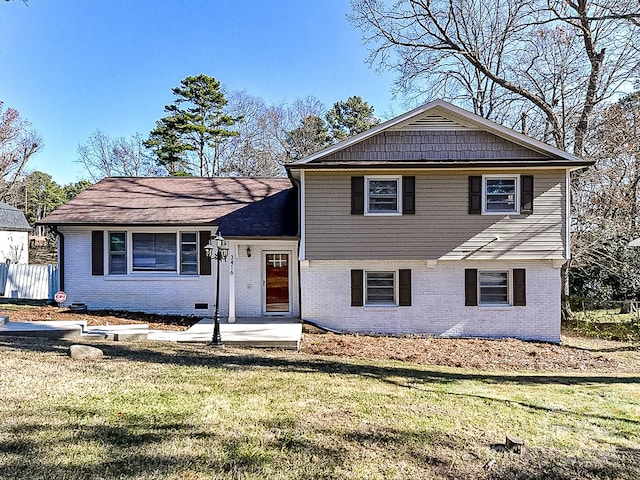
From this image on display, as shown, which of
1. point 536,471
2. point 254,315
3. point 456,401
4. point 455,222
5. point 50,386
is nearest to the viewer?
point 536,471

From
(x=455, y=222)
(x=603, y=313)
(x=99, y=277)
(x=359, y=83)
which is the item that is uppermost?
(x=359, y=83)

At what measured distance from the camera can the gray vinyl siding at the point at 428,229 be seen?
11906mm

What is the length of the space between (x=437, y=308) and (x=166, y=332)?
24.2ft

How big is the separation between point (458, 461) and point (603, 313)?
53.8ft

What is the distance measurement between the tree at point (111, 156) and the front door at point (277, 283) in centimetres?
2547

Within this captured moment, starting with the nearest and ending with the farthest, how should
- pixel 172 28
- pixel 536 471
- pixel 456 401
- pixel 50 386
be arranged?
pixel 536 471, pixel 50 386, pixel 456 401, pixel 172 28

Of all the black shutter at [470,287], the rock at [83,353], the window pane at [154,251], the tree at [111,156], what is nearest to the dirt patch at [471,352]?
the black shutter at [470,287]

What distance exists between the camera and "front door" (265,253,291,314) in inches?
517

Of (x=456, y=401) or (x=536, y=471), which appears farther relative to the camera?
(x=456, y=401)

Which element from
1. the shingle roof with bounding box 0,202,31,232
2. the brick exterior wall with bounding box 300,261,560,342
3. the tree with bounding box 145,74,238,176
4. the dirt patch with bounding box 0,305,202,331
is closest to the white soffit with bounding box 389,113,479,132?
the brick exterior wall with bounding box 300,261,560,342

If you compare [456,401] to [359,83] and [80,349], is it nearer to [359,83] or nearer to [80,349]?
[80,349]

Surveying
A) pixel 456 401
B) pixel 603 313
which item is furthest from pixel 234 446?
pixel 603 313

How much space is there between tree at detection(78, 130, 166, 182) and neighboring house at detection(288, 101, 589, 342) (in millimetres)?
26704

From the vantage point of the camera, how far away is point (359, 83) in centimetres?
2464
